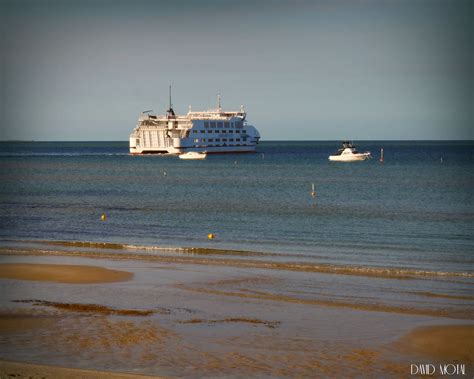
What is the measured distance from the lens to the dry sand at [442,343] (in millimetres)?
14031

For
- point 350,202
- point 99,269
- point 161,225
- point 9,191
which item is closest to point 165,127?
point 9,191

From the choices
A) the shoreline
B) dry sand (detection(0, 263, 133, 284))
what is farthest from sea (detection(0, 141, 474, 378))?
dry sand (detection(0, 263, 133, 284))

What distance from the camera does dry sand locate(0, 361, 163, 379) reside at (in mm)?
11508

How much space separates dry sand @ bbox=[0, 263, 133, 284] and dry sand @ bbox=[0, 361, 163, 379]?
359 inches

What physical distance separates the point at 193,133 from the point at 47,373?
5185 inches

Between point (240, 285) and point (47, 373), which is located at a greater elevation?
point (47, 373)

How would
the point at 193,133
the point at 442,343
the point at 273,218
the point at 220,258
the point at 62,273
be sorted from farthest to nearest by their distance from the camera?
the point at 193,133 → the point at 273,218 → the point at 220,258 → the point at 62,273 → the point at 442,343

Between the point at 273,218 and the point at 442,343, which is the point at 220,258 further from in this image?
the point at 273,218

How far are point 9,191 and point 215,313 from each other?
45529 millimetres

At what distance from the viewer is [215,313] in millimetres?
17188

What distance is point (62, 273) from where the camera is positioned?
74.3 ft

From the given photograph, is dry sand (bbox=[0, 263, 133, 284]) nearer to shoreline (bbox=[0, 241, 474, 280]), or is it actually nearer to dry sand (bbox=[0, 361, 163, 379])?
shoreline (bbox=[0, 241, 474, 280])

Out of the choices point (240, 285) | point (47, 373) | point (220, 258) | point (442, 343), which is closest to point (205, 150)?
point (220, 258)

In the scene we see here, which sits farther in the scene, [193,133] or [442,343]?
[193,133]
